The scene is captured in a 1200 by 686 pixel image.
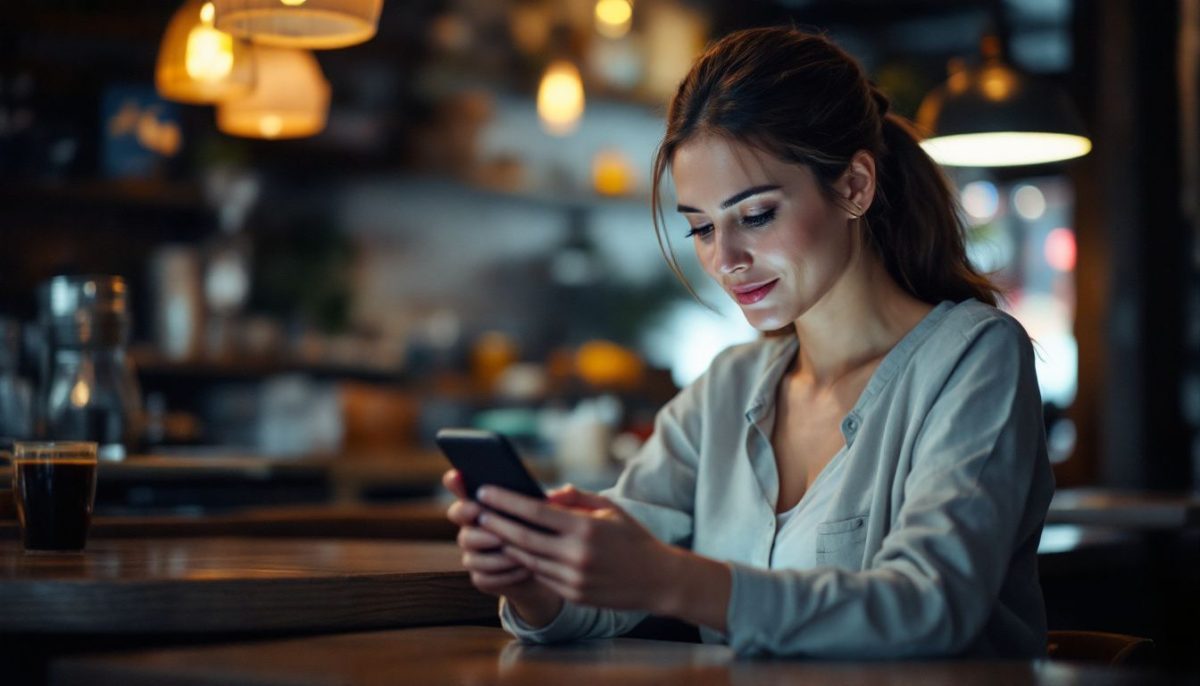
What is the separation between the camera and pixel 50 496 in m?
1.78

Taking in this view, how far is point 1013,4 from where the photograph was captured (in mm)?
6129

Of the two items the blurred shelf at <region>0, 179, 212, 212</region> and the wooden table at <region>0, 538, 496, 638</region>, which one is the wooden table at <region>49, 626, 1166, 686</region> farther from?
the blurred shelf at <region>0, 179, 212, 212</region>

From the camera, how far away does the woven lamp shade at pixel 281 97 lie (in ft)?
11.6

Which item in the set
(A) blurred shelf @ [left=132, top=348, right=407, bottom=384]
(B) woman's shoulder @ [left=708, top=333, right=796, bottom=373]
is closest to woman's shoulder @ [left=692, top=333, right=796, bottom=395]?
(B) woman's shoulder @ [left=708, top=333, right=796, bottom=373]

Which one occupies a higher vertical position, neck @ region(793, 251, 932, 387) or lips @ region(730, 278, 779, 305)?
lips @ region(730, 278, 779, 305)

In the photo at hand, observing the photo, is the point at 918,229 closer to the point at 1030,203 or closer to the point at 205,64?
the point at 205,64

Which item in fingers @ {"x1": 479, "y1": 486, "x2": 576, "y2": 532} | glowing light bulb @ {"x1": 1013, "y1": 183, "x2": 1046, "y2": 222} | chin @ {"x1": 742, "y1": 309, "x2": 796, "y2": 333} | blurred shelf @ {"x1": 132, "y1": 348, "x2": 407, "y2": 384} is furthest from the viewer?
glowing light bulb @ {"x1": 1013, "y1": 183, "x2": 1046, "y2": 222}

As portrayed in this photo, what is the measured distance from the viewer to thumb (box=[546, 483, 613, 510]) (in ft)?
4.78

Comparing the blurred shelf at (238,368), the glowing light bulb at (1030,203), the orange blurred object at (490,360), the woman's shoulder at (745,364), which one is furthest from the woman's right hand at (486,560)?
the glowing light bulb at (1030,203)

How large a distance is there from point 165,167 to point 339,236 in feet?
2.73

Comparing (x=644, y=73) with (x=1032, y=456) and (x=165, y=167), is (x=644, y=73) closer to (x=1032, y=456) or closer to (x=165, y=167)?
(x=165, y=167)

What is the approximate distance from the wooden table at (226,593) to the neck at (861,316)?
1.86ft

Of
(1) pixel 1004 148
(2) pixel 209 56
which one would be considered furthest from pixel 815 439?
(1) pixel 1004 148

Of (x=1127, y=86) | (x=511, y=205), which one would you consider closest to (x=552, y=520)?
(x=1127, y=86)
